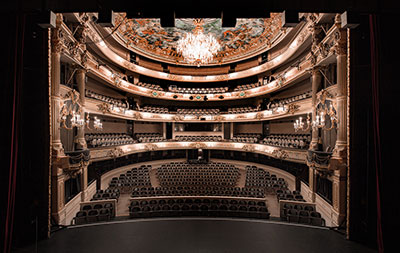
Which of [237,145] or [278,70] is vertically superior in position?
[278,70]

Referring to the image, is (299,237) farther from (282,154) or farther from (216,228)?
(282,154)

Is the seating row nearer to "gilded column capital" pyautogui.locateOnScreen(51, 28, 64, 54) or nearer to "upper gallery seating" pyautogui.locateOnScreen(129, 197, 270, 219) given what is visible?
"upper gallery seating" pyautogui.locateOnScreen(129, 197, 270, 219)

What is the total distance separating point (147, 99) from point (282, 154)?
16126 millimetres

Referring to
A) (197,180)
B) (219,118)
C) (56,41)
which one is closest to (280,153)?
(197,180)

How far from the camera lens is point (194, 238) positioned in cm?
409

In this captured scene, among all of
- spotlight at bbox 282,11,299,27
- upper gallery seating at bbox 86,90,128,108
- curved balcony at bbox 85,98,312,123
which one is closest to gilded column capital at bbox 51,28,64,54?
curved balcony at bbox 85,98,312,123

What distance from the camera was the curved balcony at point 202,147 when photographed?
9.88m

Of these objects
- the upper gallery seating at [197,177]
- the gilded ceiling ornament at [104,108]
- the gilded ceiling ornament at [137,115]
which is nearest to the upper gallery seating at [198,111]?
the gilded ceiling ornament at [137,115]

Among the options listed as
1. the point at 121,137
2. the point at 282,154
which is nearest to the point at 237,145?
the point at 282,154

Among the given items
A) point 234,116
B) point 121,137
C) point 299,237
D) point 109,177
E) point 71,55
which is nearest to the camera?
point 299,237

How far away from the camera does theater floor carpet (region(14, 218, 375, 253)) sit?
12.4 ft
